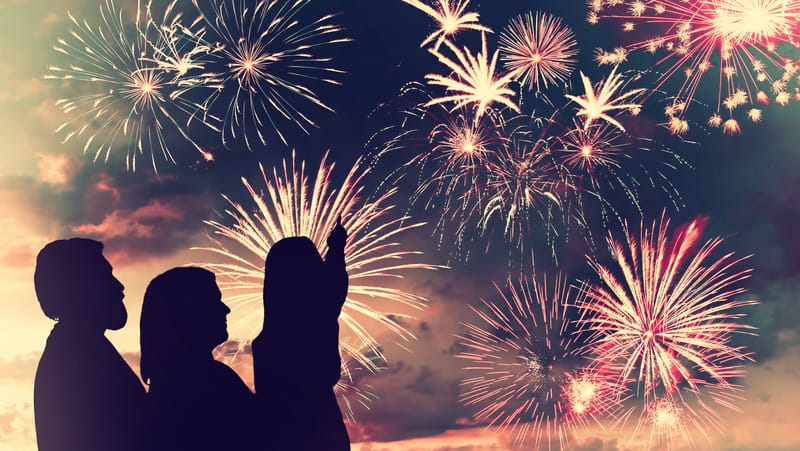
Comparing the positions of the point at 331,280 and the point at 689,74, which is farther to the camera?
the point at 689,74

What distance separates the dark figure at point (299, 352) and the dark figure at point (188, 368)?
1.75 ft

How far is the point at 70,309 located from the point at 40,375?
1071mm

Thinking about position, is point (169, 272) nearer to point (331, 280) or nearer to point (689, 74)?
point (331, 280)

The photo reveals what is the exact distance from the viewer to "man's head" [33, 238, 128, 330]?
40.8ft

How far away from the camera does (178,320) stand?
12.1 meters

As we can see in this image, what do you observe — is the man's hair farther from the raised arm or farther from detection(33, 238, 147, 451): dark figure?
the raised arm

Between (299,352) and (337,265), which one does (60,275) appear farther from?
(337,265)

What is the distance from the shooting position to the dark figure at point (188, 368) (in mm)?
12016

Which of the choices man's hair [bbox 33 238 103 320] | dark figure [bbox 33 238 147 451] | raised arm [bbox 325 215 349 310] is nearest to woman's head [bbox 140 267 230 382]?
dark figure [bbox 33 238 147 451]

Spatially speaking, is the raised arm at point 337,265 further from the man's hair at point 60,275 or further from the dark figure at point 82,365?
the man's hair at point 60,275

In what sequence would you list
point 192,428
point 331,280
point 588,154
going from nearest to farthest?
point 192,428 < point 331,280 < point 588,154

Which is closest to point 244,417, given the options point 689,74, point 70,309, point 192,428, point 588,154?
point 192,428

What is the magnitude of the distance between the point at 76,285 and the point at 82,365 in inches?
46.9

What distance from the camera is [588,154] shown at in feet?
71.0
